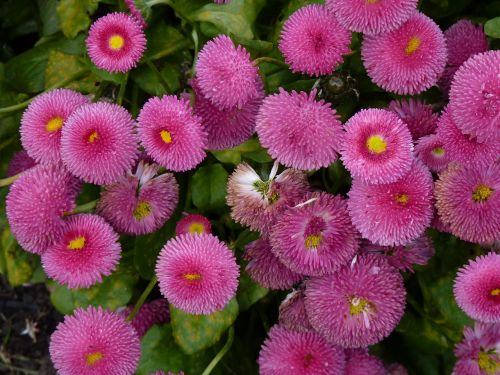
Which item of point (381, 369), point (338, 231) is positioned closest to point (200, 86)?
point (338, 231)

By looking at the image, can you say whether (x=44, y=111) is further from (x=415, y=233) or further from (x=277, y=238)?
(x=415, y=233)

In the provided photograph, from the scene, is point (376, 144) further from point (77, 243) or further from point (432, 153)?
point (77, 243)

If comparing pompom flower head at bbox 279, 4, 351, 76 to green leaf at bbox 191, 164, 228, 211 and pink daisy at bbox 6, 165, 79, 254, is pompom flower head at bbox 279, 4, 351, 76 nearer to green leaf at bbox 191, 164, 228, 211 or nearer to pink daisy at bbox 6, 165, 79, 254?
green leaf at bbox 191, 164, 228, 211

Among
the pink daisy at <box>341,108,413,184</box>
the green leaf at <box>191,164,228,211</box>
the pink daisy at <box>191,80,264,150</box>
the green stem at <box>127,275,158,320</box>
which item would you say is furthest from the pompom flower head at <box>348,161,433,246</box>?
the green stem at <box>127,275,158,320</box>

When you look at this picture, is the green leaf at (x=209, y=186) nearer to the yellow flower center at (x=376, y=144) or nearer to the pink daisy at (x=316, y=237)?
the pink daisy at (x=316, y=237)

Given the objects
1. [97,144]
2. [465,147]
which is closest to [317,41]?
[465,147]
